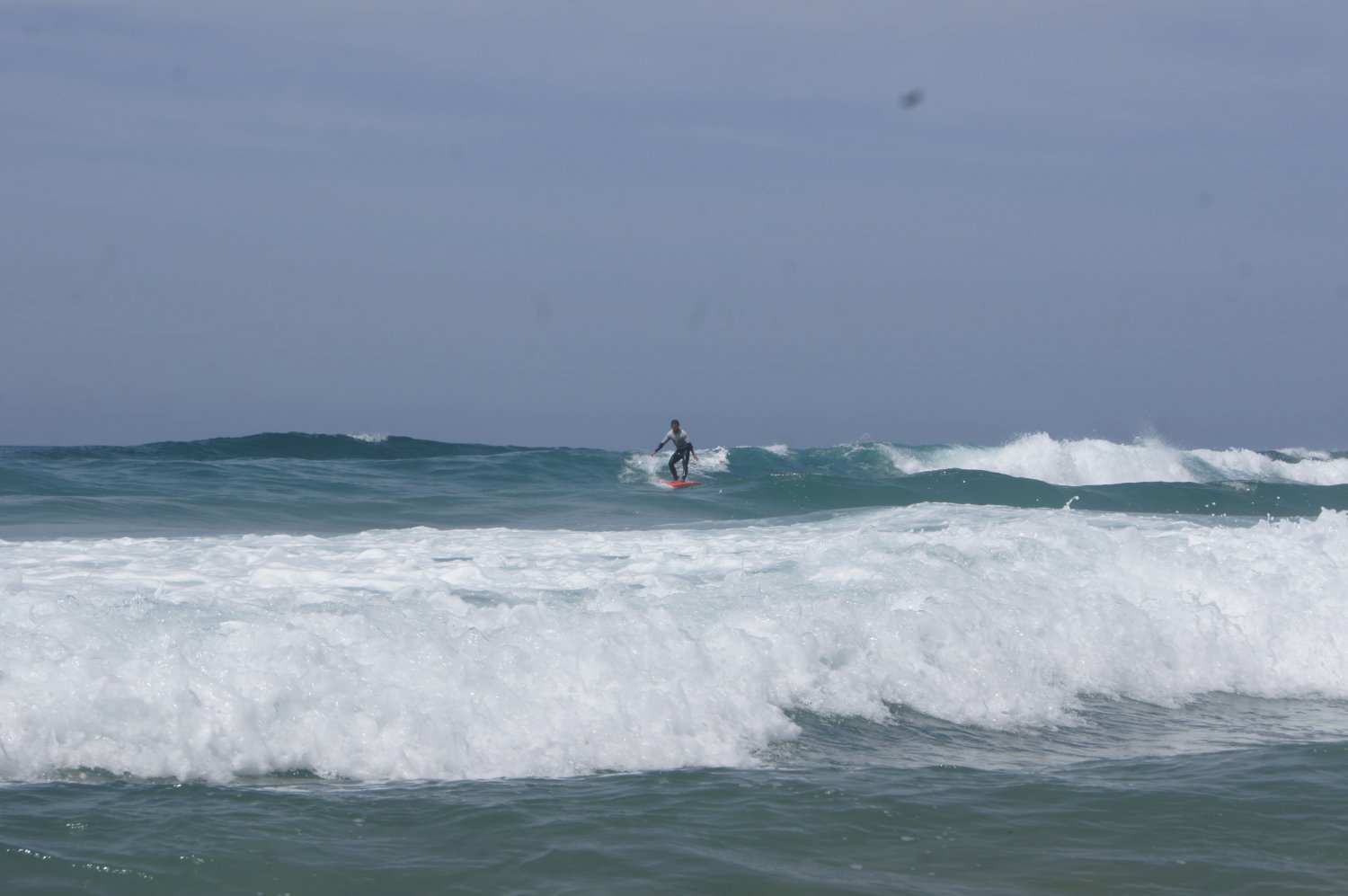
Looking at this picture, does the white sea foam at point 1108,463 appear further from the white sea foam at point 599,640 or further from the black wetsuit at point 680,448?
the white sea foam at point 599,640

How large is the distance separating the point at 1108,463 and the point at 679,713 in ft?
92.8

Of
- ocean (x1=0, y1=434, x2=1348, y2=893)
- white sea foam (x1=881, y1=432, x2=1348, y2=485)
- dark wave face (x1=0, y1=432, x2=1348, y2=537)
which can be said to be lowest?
ocean (x1=0, y1=434, x2=1348, y2=893)

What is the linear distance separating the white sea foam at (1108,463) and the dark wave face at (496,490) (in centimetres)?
9

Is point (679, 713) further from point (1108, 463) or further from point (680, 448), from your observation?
point (1108, 463)

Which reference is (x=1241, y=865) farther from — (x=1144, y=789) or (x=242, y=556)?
(x=242, y=556)

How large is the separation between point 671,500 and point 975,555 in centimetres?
967

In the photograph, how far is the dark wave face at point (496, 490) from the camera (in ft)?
51.1

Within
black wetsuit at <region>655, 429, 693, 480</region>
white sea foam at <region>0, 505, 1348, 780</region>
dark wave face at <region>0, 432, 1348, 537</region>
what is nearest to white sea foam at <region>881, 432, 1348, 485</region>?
dark wave face at <region>0, 432, 1348, 537</region>

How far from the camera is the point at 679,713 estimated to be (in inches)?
247

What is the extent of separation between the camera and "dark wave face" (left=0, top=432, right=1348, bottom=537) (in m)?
15.6

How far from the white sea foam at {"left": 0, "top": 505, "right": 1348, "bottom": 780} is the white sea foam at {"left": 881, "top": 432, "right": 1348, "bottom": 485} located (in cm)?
2029

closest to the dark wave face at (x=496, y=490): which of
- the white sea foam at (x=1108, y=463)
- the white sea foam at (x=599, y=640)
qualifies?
the white sea foam at (x=1108, y=463)

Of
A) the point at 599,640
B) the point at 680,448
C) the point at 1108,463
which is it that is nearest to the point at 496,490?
the point at 680,448

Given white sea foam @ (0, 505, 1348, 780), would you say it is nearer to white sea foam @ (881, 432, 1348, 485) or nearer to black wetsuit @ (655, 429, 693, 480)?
black wetsuit @ (655, 429, 693, 480)
